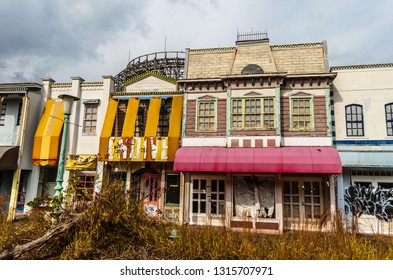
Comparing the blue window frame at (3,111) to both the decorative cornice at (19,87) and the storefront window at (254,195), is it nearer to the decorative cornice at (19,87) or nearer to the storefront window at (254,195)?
the decorative cornice at (19,87)

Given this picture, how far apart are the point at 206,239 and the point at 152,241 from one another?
1498 millimetres

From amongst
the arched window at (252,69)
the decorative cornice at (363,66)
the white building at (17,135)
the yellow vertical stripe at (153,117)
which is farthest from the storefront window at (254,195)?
the white building at (17,135)

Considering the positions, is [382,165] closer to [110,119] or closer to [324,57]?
[324,57]

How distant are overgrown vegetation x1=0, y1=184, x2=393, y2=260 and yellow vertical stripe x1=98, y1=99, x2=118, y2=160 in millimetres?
7286

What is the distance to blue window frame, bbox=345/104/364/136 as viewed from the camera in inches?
523

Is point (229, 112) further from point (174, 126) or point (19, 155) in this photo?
point (19, 155)

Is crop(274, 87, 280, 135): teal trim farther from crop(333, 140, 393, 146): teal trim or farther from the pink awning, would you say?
crop(333, 140, 393, 146): teal trim

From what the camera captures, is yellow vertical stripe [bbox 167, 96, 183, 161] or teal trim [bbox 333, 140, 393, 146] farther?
yellow vertical stripe [bbox 167, 96, 183, 161]

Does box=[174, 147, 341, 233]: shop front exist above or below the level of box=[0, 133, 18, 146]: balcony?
below

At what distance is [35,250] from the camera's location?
694 centimetres

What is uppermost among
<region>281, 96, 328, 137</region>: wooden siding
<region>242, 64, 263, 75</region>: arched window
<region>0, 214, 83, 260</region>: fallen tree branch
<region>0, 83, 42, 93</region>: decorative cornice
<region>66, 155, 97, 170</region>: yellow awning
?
<region>242, 64, 263, 75</region>: arched window

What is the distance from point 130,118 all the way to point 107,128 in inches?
56.3

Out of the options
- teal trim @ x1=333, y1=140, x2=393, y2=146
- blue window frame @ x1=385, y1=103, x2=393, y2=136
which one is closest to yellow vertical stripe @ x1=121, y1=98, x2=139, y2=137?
teal trim @ x1=333, y1=140, x2=393, y2=146

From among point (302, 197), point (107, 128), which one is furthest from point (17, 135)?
point (302, 197)
